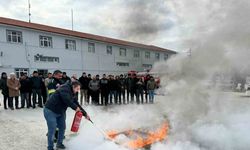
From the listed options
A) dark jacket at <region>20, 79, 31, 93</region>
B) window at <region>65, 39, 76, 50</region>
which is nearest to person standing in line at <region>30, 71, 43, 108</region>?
dark jacket at <region>20, 79, 31, 93</region>

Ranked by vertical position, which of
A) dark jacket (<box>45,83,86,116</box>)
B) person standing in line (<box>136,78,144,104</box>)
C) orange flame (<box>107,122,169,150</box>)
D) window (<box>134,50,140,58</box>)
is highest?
window (<box>134,50,140,58</box>)

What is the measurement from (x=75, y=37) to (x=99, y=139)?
87.8 feet

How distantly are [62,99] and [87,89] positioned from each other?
803cm

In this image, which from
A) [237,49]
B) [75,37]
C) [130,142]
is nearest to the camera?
[130,142]

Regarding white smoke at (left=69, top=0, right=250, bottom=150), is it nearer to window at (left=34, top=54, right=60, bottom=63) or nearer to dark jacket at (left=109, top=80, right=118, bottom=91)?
dark jacket at (left=109, top=80, right=118, bottom=91)

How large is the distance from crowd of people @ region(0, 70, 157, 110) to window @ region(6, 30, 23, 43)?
13242 millimetres

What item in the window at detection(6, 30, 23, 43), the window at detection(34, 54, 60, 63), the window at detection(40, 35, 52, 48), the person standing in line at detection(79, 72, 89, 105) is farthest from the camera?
the window at detection(40, 35, 52, 48)

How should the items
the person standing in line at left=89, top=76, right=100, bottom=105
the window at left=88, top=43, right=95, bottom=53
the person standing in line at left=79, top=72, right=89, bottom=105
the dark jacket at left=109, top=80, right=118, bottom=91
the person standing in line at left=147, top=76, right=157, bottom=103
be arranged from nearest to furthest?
1. the person standing in line at left=89, top=76, right=100, bottom=105
2. the person standing in line at left=79, top=72, right=89, bottom=105
3. the dark jacket at left=109, top=80, right=118, bottom=91
4. the person standing in line at left=147, top=76, right=157, bottom=103
5. the window at left=88, top=43, right=95, bottom=53

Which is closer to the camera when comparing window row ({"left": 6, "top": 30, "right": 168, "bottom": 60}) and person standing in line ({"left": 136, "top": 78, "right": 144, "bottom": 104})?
person standing in line ({"left": 136, "top": 78, "right": 144, "bottom": 104})

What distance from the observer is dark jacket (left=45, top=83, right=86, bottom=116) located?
5730 millimetres

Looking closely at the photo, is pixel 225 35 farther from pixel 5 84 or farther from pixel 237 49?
pixel 5 84

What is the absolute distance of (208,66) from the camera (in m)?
9.98

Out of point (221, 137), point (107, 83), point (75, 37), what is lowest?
point (221, 137)

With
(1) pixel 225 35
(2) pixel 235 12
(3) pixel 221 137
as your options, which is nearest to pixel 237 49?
(1) pixel 225 35
